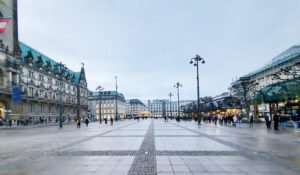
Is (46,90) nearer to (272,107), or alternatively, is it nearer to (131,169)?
(272,107)

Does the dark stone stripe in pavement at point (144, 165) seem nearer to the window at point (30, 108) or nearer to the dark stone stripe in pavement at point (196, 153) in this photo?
the dark stone stripe in pavement at point (196, 153)

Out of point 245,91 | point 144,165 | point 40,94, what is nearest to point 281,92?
point 245,91

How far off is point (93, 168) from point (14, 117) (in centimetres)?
5479

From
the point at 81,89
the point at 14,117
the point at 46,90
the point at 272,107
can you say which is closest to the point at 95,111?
the point at 81,89

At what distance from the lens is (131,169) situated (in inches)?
312

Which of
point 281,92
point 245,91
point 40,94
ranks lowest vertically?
point 281,92

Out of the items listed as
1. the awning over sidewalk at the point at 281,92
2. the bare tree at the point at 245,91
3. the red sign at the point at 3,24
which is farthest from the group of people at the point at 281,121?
the red sign at the point at 3,24

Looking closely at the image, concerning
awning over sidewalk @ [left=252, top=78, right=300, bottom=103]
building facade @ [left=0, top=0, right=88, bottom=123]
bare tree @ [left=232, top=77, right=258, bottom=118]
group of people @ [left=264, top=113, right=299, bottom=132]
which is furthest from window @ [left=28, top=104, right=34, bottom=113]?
group of people @ [left=264, top=113, right=299, bottom=132]

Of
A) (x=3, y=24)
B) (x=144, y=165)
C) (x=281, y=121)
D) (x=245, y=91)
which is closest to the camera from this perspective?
(x=3, y=24)

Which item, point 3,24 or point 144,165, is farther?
point 144,165

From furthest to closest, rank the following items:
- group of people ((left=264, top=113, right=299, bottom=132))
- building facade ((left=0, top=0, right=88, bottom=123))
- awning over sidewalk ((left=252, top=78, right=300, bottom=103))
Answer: building facade ((left=0, top=0, right=88, bottom=123)), awning over sidewalk ((left=252, top=78, right=300, bottom=103)), group of people ((left=264, top=113, right=299, bottom=132))

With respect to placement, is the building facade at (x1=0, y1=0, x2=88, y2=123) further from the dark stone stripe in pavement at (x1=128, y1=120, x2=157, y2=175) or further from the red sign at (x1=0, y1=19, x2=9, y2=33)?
the red sign at (x1=0, y1=19, x2=9, y2=33)

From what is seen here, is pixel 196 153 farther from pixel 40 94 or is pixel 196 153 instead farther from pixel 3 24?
pixel 40 94

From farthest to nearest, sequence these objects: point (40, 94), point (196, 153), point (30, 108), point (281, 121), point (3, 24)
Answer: point (40, 94) → point (30, 108) → point (281, 121) → point (196, 153) → point (3, 24)
